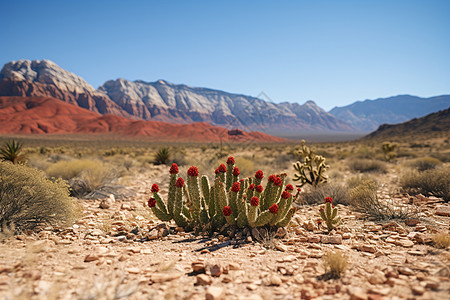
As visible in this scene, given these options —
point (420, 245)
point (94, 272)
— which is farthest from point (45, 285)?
point (420, 245)

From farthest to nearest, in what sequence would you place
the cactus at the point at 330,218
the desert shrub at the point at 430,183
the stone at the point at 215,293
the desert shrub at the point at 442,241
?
the desert shrub at the point at 430,183 → the cactus at the point at 330,218 → the desert shrub at the point at 442,241 → the stone at the point at 215,293

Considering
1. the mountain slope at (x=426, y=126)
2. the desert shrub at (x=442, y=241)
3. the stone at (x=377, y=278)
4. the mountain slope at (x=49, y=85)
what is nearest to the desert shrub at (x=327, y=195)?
the desert shrub at (x=442, y=241)

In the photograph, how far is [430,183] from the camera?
706 cm

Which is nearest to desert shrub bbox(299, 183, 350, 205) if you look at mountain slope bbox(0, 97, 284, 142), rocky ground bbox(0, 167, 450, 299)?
rocky ground bbox(0, 167, 450, 299)

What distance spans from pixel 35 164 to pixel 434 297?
12955mm

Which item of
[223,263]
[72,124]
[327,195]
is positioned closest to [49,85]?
[72,124]

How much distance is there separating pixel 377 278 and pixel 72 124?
127548mm

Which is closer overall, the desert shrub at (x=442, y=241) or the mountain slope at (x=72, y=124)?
the desert shrub at (x=442, y=241)

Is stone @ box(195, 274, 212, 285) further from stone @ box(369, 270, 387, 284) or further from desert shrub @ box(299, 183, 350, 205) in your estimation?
A: desert shrub @ box(299, 183, 350, 205)

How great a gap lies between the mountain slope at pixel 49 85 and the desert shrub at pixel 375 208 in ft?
605

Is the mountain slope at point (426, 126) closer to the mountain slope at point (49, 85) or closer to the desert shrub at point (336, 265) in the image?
the desert shrub at point (336, 265)

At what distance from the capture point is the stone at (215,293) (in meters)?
2.47

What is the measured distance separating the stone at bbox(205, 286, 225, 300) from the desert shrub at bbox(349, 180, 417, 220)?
3.98 m

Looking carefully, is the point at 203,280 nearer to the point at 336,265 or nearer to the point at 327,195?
the point at 336,265
